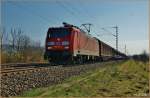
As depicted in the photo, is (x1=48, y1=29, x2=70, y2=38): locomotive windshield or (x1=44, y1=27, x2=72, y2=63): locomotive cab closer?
(x1=44, y1=27, x2=72, y2=63): locomotive cab

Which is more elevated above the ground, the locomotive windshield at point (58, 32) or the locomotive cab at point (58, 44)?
the locomotive windshield at point (58, 32)

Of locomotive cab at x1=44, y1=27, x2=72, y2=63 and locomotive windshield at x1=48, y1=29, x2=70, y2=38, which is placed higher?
locomotive windshield at x1=48, y1=29, x2=70, y2=38

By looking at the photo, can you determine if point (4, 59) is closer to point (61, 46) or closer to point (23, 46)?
point (23, 46)

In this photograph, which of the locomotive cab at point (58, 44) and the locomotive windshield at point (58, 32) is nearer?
the locomotive cab at point (58, 44)

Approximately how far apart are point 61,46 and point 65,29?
1.65 meters

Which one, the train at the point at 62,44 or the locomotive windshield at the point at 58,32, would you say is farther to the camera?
the locomotive windshield at the point at 58,32

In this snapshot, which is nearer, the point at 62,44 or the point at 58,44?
the point at 58,44

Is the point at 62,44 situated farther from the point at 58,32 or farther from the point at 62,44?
the point at 58,32

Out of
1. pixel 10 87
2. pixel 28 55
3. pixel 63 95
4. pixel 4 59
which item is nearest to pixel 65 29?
pixel 4 59

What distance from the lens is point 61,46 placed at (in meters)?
25.7

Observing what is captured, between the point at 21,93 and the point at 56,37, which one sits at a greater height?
the point at 56,37

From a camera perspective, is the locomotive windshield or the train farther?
the locomotive windshield

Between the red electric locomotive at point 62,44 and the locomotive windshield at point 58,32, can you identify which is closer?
the red electric locomotive at point 62,44

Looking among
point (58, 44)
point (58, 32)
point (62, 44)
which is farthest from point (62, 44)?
point (58, 32)
